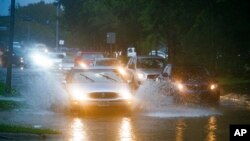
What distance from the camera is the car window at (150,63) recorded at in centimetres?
3501

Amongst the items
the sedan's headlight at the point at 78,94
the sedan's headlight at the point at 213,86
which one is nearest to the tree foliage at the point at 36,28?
the sedan's headlight at the point at 213,86

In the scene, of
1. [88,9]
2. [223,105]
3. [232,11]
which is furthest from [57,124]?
[88,9]

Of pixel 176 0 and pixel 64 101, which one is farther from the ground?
pixel 176 0

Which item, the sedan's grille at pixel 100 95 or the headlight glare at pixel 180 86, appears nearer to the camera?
the sedan's grille at pixel 100 95

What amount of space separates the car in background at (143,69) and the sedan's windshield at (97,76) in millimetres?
9795

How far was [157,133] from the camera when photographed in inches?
632

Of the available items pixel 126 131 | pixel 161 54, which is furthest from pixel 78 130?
pixel 161 54

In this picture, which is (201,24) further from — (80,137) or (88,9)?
(88,9)

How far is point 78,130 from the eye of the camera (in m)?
16.7

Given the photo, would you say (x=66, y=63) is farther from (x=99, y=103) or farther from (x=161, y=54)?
(x=99, y=103)

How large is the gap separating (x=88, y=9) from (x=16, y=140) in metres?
57.6

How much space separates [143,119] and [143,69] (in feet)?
48.7

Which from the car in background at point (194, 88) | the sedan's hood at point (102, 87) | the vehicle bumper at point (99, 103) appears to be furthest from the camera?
the car in background at point (194, 88)

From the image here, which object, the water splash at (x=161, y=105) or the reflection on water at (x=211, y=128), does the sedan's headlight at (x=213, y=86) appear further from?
the reflection on water at (x=211, y=128)
